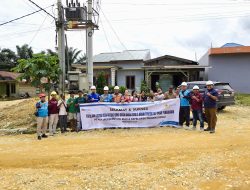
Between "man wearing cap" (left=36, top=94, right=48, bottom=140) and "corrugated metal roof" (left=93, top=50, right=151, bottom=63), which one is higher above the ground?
"corrugated metal roof" (left=93, top=50, right=151, bottom=63)

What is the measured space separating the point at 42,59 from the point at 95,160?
8.07m

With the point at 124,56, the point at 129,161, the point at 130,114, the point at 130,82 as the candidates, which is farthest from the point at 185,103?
the point at 124,56

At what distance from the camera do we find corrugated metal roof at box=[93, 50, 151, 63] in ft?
112

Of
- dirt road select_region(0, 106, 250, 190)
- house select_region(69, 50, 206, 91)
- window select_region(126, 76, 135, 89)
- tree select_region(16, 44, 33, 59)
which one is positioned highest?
tree select_region(16, 44, 33, 59)

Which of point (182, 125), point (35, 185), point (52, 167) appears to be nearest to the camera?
point (35, 185)

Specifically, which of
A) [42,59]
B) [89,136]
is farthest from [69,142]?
[42,59]

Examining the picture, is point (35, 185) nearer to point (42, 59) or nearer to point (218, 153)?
point (218, 153)

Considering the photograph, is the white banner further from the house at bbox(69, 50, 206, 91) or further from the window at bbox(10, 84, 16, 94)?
the window at bbox(10, 84, 16, 94)

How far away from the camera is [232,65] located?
29.5 meters

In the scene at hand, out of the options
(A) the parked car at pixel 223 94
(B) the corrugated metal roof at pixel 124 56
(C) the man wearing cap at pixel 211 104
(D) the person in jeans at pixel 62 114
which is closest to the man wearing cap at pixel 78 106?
(D) the person in jeans at pixel 62 114

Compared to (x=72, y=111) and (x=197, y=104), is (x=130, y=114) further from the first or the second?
(x=197, y=104)

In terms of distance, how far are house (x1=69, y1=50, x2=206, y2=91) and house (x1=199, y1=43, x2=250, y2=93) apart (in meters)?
1.24

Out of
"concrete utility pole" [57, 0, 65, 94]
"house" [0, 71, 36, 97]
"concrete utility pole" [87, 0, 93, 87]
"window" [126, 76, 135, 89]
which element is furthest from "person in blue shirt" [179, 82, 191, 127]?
"house" [0, 71, 36, 97]

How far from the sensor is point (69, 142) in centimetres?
1127
